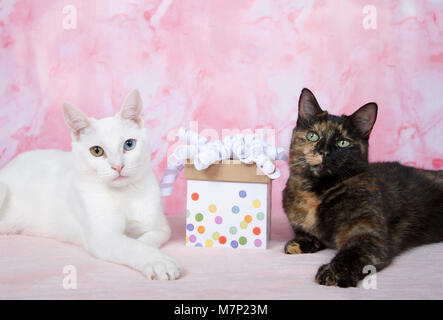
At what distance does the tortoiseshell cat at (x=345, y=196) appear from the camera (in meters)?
1.74

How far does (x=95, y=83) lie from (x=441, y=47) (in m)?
2.02

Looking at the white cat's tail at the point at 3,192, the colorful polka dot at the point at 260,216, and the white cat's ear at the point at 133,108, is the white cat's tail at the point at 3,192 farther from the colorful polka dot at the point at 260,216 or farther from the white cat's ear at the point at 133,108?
the colorful polka dot at the point at 260,216

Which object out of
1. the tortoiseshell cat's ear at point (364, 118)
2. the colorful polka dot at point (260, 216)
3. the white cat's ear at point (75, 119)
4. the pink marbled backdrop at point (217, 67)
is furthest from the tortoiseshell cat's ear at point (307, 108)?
the white cat's ear at point (75, 119)

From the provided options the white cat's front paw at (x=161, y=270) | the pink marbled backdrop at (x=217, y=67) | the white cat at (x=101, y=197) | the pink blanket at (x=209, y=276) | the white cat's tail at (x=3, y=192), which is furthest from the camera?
the pink marbled backdrop at (x=217, y=67)

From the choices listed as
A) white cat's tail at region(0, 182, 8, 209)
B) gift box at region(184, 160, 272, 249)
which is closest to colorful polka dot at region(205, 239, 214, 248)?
gift box at region(184, 160, 272, 249)

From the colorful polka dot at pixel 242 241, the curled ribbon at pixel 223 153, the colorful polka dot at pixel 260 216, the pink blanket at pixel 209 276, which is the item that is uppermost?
the curled ribbon at pixel 223 153

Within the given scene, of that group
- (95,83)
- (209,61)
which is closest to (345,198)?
(209,61)

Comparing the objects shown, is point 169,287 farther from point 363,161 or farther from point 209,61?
point 209,61

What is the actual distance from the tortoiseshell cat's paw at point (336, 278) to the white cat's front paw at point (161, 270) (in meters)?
0.45

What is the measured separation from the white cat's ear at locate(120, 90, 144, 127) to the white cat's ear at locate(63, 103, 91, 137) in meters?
0.15

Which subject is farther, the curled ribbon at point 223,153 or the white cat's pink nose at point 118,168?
the curled ribbon at point 223,153

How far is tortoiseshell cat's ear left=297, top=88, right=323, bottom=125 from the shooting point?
1919mm

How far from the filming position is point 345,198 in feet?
5.92

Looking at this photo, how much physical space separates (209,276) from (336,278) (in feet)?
1.32
